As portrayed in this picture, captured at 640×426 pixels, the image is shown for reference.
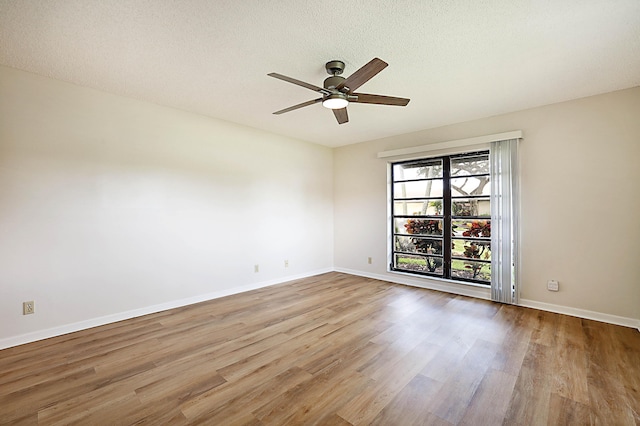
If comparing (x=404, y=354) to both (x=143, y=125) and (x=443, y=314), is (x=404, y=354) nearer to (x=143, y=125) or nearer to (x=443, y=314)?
(x=443, y=314)

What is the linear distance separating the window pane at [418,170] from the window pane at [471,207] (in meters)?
0.56

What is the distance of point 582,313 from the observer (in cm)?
337

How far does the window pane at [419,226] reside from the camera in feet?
15.6

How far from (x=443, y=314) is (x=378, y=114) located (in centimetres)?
278

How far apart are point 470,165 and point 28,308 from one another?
5700 millimetres

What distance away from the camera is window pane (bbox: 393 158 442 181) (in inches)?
187

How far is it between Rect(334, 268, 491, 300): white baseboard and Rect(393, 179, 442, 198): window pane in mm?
1429

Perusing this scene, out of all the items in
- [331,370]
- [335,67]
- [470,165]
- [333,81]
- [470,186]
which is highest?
[335,67]

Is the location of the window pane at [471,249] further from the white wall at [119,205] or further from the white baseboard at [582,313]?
the white wall at [119,205]

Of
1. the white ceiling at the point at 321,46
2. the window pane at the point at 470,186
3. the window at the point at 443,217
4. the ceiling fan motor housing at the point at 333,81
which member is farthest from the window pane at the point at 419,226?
the ceiling fan motor housing at the point at 333,81

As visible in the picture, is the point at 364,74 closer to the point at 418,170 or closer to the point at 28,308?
the point at 418,170

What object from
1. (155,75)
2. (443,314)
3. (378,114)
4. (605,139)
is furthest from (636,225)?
(155,75)

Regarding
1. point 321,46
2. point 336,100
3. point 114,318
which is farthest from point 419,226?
point 114,318

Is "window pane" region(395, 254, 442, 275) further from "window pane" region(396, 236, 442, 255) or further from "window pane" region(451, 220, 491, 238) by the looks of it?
"window pane" region(451, 220, 491, 238)
